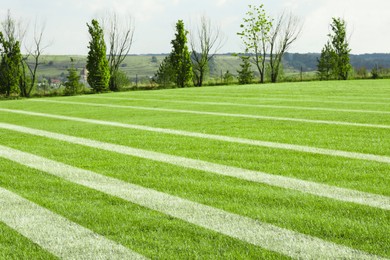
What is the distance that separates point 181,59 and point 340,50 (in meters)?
13.3

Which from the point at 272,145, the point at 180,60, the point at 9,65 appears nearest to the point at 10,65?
the point at 9,65

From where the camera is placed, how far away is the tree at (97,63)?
35.0m

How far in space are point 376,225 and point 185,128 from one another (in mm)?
6419

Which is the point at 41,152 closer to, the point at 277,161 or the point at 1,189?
the point at 1,189

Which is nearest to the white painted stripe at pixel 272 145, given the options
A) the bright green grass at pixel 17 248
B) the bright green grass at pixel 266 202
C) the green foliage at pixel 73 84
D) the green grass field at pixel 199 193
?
the green grass field at pixel 199 193

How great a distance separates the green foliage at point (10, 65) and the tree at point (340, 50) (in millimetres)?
24792

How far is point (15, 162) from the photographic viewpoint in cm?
665

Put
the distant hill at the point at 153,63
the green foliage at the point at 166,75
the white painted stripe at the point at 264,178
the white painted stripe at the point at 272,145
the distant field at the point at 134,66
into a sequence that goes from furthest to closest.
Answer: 1. the distant hill at the point at 153,63
2. the distant field at the point at 134,66
3. the green foliage at the point at 166,75
4. the white painted stripe at the point at 272,145
5. the white painted stripe at the point at 264,178

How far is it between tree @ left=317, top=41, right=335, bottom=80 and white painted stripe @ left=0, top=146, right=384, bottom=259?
36.8m

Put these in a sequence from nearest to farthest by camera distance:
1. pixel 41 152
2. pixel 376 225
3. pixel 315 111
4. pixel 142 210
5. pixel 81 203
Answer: pixel 376 225 → pixel 142 210 → pixel 81 203 → pixel 41 152 → pixel 315 111

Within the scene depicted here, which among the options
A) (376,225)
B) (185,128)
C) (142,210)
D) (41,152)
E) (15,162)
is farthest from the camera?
(185,128)

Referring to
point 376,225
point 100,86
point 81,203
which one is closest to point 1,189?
point 81,203

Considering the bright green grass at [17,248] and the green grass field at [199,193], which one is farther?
the green grass field at [199,193]

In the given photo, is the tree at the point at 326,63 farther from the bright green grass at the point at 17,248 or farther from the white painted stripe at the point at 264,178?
the bright green grass at the point at 17,248
